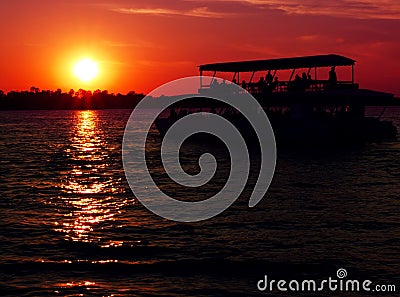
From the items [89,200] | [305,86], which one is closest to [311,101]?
[305,86]

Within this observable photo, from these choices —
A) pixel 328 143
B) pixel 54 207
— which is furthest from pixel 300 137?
pixel 54 207

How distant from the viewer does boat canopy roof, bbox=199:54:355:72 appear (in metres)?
55.9

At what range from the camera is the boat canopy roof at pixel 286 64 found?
55.9 m

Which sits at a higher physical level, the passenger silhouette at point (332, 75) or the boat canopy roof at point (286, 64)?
the boat canopy roof at point (286, 64)

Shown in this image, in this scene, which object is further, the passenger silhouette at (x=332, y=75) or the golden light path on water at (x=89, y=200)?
the passenger silhouette at (x=332, y=75)

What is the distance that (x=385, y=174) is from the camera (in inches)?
1513

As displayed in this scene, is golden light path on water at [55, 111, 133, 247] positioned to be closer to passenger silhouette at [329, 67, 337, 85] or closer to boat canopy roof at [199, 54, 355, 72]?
boat canopy roof at [199, 54, 355, 72]

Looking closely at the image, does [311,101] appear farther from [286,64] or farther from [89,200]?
[89,200]

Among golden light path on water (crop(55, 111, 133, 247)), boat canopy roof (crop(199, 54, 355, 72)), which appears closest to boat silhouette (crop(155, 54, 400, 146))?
boat canopy roof (crop(199, 54, 355, 72))

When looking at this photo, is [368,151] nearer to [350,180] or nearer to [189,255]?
[350,180]

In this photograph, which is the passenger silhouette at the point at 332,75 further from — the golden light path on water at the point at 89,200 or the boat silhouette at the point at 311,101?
the golden light path on water at the point at 89,200

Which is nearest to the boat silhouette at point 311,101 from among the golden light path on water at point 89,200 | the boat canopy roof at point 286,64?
the boat canopy roof at point 286,64

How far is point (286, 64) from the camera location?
5831cm

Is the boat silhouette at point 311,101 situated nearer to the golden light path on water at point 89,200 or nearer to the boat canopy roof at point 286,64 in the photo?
the boat canopy roof at point 286,64
